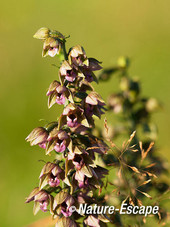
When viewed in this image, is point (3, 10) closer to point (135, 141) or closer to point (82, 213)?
point (135, 141)

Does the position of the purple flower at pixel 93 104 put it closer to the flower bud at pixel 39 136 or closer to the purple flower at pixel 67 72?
the purple flower at pixel 67 72

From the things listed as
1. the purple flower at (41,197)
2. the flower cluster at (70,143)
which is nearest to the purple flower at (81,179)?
the flower cluster at (70,143)

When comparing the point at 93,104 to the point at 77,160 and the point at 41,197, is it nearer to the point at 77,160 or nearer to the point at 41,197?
the point at 77,160

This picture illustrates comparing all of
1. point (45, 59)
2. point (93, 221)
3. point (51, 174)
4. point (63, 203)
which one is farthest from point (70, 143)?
point (45, 59)

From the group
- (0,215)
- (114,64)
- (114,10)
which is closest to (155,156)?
(114,64)

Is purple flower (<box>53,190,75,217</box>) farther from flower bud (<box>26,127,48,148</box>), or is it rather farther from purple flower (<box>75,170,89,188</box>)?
flower bud (<box>26,127,48,148</box>)

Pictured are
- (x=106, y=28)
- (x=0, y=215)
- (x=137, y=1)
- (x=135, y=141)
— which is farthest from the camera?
(x=137, y=1)
